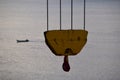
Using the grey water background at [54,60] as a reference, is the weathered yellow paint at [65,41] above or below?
above

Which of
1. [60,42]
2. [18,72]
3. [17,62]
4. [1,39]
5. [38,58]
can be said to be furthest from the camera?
[1,39]

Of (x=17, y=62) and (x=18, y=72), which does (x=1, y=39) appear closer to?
Answer: (x=17, y=62)

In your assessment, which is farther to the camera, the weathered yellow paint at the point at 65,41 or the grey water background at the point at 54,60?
the grey water background at the point at 54,60

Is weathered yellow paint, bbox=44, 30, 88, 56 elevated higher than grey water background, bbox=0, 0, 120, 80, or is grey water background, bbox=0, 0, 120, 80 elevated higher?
weathered yellow paint, bbox=44, 30, 88, 56

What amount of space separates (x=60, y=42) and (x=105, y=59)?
2886 centimetres

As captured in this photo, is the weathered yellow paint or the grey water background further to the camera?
the grey water background

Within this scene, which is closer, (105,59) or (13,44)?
(105,59)

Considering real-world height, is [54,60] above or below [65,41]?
below

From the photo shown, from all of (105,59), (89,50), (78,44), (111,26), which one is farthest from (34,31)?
(78,44)

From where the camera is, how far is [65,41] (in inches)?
319

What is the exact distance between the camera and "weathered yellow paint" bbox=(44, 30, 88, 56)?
26.4 feet

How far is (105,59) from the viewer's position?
36625 mm

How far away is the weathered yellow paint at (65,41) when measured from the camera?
26.4ft

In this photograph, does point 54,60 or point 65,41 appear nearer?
point 65,41
